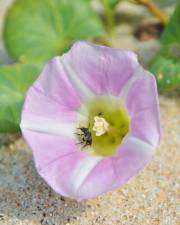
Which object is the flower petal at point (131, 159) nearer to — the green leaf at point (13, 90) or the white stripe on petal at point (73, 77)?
the white stripe on petal at point (73, 77)

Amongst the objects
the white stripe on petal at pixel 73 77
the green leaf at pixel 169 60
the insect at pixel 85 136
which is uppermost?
the white stripe on petal at pixel 73 77

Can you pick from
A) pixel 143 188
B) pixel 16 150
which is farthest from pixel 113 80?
pixel 16 150

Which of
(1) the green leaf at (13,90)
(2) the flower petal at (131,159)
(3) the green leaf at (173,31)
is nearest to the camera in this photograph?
(2) the flower petal at (131,159)

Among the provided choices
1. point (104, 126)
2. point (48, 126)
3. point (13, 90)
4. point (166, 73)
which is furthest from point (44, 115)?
point (166, 73)

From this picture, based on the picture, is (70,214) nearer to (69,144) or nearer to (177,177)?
(69,144)

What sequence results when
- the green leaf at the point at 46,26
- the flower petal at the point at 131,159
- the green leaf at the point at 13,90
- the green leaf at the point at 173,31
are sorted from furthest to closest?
the green leaf at the point at 46,26
the green leaf at the point at 173,31
the green leaf at the point at 13,90
the flower petal at the point at 131,159

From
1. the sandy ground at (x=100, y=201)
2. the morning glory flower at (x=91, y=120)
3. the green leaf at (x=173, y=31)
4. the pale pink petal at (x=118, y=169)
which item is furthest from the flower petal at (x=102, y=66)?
the green leaf at (x=173, y=31)

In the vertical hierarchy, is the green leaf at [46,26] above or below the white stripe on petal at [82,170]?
below
